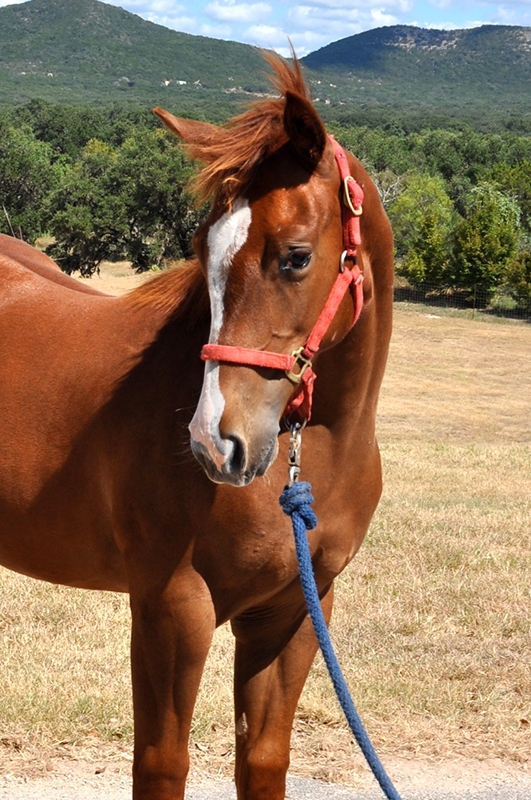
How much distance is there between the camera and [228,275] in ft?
6.50

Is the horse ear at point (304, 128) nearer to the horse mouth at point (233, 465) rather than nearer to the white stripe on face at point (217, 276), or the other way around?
the white stripe on face at point (217, 276)

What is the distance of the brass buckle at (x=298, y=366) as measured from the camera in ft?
6.60

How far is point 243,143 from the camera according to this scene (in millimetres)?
2041

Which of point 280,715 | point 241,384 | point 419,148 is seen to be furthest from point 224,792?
point 419,148

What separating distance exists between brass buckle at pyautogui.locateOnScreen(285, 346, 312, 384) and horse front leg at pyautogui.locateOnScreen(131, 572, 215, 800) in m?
0.65

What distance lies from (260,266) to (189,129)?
521 millimetres

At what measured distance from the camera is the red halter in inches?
76.7

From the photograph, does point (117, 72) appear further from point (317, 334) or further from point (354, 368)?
point (317, 334)

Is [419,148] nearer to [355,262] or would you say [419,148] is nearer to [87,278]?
[87,278]

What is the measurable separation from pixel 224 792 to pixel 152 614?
4.44 feet

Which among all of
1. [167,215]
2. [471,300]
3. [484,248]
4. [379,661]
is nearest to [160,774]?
[379,661]

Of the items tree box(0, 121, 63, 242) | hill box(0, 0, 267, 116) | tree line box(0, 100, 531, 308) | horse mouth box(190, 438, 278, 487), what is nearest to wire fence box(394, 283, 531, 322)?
tree line box(0, 100, 531, 308)

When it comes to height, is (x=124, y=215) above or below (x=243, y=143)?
below

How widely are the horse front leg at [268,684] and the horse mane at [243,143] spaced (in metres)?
1.31
